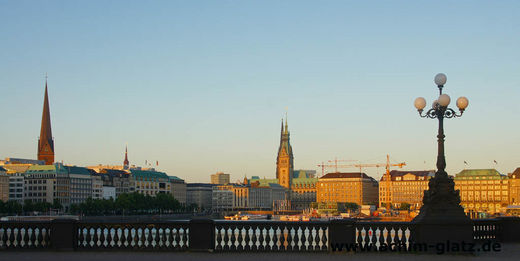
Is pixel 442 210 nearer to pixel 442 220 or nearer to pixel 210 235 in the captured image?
pixel 442 220

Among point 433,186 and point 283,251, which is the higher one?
point 433,186

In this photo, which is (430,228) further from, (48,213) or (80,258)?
(48,213)

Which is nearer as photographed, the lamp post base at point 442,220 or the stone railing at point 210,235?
the stone railing at point 210,235

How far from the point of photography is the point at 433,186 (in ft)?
80.3

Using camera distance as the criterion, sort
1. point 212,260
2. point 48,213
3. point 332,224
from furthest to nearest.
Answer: point 48,213 < point 332,224 < point 212,260

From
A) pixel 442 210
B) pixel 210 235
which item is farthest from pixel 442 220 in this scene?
pixel 210 235

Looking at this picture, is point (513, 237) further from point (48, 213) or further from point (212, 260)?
point (48, 213)

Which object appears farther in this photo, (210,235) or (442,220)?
(442,220)

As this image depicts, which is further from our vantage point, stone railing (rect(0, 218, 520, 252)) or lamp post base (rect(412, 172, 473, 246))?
lamp post base (rect(412, 172, 473, 246))

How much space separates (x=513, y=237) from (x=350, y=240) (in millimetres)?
7611

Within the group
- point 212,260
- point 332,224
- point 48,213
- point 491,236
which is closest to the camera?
point 212,260

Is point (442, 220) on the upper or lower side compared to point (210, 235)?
upper

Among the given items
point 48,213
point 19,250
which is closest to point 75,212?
point 48,213

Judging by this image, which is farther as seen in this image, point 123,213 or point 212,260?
point 123,213
